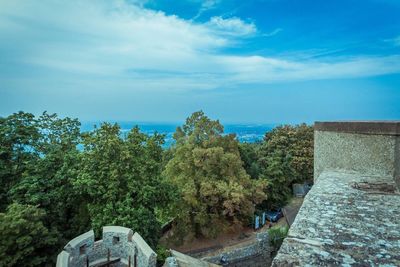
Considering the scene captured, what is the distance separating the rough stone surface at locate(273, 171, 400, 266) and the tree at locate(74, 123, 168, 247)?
25.6 ft

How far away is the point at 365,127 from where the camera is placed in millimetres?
4762

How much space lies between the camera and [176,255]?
11188 millimetres

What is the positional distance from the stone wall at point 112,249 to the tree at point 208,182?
4034mm

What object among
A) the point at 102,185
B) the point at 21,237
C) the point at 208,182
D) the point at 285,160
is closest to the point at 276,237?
the point at 208,182

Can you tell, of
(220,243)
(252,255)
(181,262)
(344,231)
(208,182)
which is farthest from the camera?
(220,243)

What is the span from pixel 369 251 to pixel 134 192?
9330 millimetres

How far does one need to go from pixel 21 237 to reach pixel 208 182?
27.9 feet

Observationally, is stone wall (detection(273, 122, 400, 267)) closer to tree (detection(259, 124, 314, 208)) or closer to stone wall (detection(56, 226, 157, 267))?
stone wall (detection(56, 226, 157, 267))

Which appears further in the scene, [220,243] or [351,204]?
[220,243]

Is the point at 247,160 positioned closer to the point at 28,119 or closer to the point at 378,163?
the point at 28,119

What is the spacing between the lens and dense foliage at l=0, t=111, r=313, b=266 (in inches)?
364

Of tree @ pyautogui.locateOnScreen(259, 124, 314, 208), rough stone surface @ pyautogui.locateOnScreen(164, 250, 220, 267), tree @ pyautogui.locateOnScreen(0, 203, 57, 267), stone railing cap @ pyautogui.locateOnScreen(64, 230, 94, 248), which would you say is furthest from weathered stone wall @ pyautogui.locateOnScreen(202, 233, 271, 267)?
tree @ pyautogui.locateOnScreen(0, 203, 57, 267)

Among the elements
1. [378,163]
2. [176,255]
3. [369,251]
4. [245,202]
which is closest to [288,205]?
[245,202]

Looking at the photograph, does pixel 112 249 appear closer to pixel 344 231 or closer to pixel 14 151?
pixel 14 151
